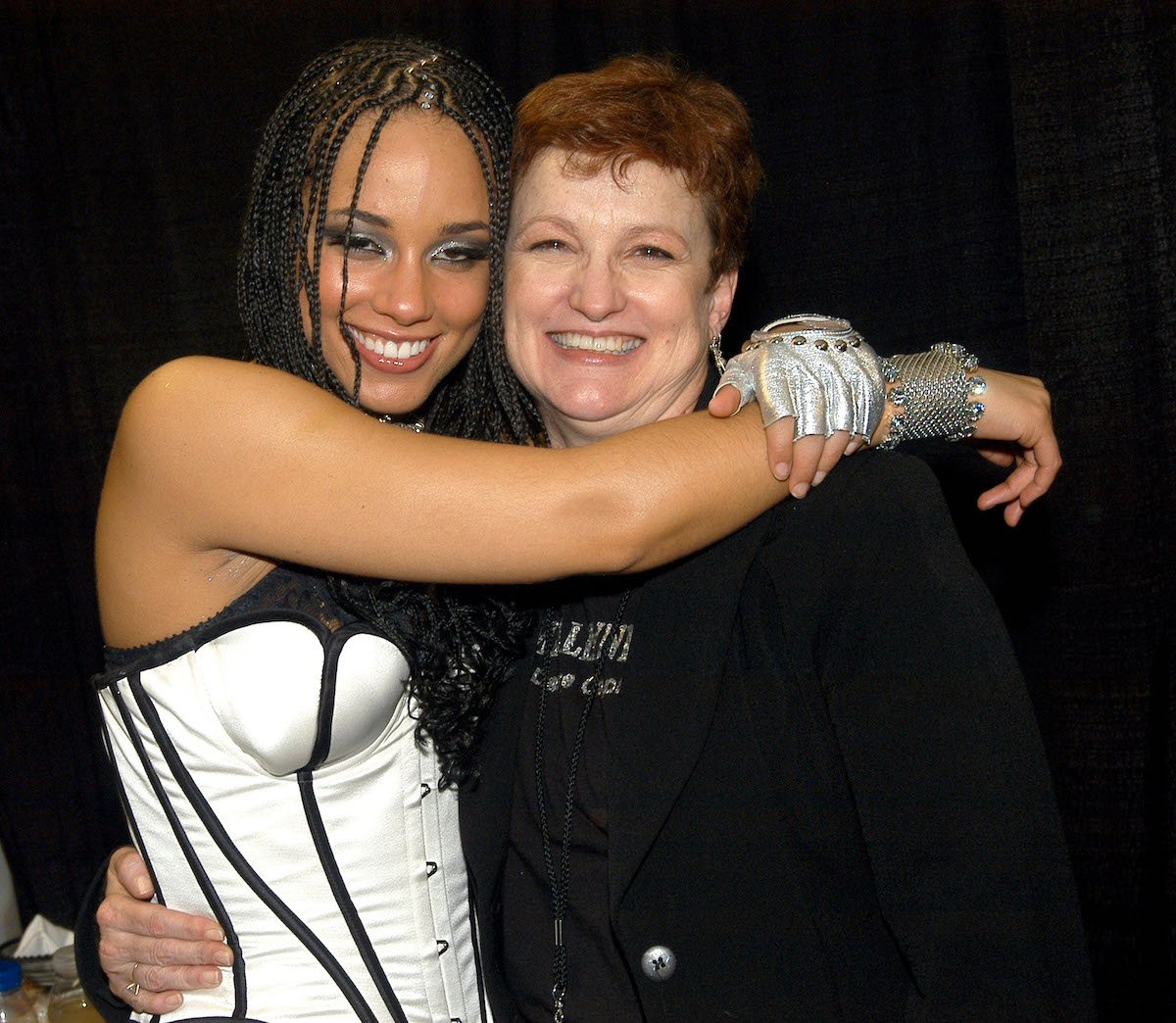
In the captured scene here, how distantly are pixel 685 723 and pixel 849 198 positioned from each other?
1.57 m

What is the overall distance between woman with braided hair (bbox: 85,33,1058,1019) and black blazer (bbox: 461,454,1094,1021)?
4.3 inches

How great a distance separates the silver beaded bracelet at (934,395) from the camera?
1.45m

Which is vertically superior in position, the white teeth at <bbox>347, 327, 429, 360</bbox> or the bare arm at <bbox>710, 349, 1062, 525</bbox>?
the white teeth at <bbox>347, 327, 429, 360</bbox>

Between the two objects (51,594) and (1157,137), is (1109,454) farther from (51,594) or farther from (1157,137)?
(51,594)

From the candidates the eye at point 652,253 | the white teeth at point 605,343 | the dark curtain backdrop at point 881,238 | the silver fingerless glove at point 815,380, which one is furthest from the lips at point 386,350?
the dark curtain backdrop at point 881,238

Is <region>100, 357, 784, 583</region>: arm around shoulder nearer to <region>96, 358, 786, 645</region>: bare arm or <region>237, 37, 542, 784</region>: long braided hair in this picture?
<region>96, 358, 786, 645</region>: bare arm

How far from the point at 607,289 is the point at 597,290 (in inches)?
0.6

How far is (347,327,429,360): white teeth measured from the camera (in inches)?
64.0

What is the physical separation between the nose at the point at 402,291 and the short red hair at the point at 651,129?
0.72ft

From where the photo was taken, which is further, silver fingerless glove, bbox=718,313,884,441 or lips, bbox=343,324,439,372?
lips, bbox=343,324,439,372

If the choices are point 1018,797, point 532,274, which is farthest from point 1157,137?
point 1018,797

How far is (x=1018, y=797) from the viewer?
4.15 feet

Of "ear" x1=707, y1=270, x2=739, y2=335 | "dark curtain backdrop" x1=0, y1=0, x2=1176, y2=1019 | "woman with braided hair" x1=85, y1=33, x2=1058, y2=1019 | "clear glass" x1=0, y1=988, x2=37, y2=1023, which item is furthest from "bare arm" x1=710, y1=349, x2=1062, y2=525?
"clear glass" x1=0, y1=988, x2=37, y2=1023

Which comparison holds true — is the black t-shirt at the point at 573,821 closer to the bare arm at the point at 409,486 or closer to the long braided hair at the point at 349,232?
the long braided hair at the point at 349,232
